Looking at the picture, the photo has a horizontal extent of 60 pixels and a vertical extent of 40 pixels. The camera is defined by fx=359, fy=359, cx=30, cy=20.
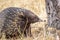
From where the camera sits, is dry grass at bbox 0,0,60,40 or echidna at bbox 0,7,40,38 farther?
echidna at bbox 0,7,40,38

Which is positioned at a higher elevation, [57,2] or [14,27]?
[57,2]

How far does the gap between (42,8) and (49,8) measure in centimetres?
262

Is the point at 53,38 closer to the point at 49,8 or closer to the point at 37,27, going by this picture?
the point at 49,8

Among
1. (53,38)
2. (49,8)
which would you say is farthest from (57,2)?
(53,38)

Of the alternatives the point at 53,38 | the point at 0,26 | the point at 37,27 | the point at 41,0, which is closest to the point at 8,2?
the point at 41,0

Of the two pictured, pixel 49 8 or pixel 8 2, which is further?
pixel 8 2

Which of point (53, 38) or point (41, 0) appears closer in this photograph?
point (53, 38)

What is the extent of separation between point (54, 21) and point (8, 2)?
378 centimetres

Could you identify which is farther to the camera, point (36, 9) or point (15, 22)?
point (36, 9)

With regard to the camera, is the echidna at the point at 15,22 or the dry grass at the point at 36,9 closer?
the dry grass at the point at 36,9

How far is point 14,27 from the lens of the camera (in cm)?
709

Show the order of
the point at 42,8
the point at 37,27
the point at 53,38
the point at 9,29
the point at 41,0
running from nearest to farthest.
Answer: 1. the point at 53,38
2. the point at 9,29
3. the point at 37,27
4. the point at 42,8
5. the point at 41,0

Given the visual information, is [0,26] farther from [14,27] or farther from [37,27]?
[37,27]

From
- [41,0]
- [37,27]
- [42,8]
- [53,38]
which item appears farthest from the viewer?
[41,0]
